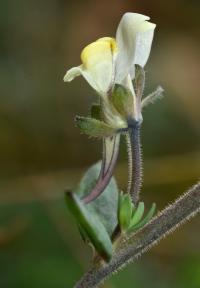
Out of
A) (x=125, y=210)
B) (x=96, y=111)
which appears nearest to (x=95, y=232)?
(x=125, y=210)

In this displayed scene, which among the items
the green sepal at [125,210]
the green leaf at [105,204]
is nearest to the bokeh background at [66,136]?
the green leaf at [105,204]

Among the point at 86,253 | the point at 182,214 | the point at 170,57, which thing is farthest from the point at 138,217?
the point at 170,57

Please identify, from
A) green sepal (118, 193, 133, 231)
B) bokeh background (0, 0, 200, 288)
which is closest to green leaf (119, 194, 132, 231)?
green sepal (118, 193, 133, 231)

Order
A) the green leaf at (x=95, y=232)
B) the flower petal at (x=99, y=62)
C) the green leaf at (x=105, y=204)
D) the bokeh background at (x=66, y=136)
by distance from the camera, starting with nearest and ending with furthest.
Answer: the green leaf at (x=95, y=232), the flower petal at (x=99, y=62), the green leaf at (x=105, y=204), the bokeh background at (x=66, y=136)

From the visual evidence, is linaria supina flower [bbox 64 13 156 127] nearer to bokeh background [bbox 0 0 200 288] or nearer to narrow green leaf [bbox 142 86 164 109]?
narrow green leaf [bbox 142 86 164 109]

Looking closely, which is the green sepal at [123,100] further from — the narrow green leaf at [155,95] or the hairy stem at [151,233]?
the hairy stem at [151,233]

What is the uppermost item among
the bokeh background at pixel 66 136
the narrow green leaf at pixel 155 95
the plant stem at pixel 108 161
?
the narrow green leaf at pixel 155 95

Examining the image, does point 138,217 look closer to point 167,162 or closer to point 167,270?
point 167,270
